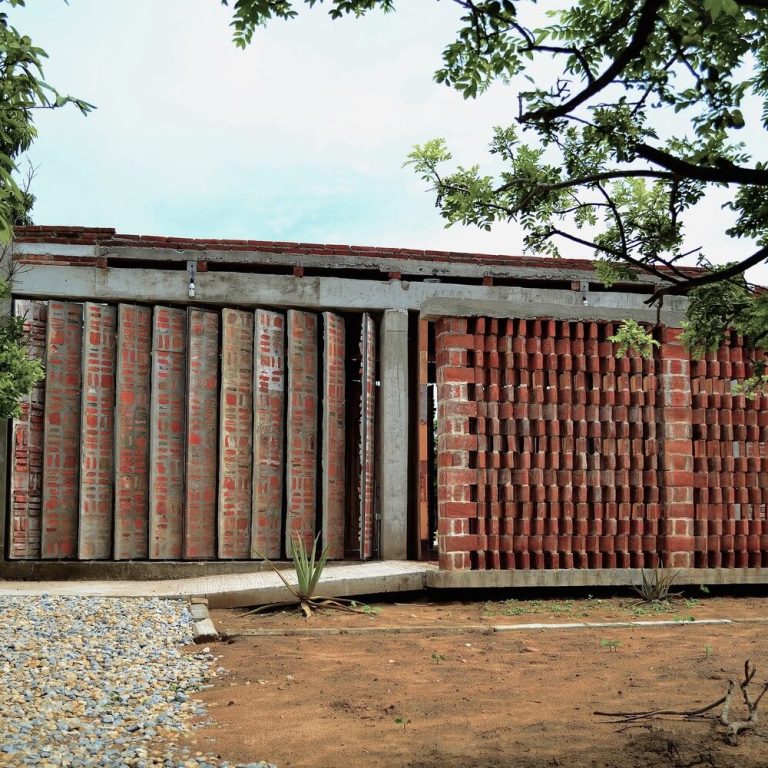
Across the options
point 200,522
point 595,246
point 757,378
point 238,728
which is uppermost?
point 595,246

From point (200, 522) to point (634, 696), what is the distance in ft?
17.5

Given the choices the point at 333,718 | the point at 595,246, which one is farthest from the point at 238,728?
the point at 595,246

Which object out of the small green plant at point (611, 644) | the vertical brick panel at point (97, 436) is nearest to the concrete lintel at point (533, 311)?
the small green plant at point (611, 644)

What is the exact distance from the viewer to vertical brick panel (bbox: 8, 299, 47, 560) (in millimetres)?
8312

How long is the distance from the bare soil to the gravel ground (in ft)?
0.62

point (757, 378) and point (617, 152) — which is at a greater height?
point (617, 152)

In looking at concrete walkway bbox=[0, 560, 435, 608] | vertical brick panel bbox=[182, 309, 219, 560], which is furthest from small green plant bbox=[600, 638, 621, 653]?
vertical brick panel bbox=[182, 309, 219, 560]

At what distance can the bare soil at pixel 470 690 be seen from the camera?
132 inches

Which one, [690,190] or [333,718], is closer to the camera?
[333,718]

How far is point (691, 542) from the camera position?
8.09 meters

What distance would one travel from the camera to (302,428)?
8820mm

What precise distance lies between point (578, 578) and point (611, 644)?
2207mm

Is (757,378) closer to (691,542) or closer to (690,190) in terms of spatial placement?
(690,190)

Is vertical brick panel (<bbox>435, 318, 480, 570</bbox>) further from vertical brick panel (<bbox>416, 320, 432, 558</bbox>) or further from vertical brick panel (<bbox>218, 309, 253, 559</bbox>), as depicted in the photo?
vertical brick panel (<bbox>218, 309, 253, 559</bbox>)
